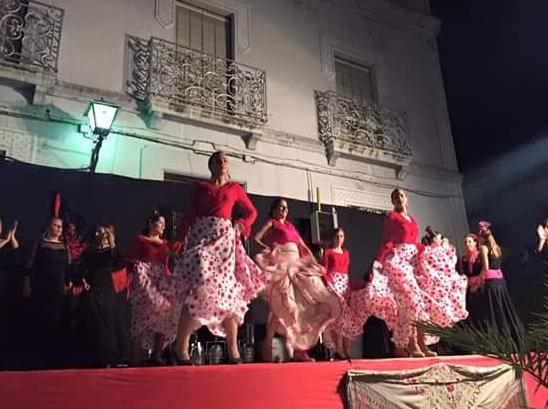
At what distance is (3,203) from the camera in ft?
16.5

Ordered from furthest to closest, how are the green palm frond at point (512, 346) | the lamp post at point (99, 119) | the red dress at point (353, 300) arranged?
the lamp post at point (99, 119) < the red dress at point (353, 300) < the green palm frond at point (512, 346)

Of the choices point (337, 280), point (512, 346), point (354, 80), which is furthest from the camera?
point (354, 80)

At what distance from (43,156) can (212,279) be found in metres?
3.62

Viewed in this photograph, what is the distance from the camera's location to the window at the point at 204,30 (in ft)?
25.3

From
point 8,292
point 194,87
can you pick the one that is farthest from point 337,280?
point 194,87

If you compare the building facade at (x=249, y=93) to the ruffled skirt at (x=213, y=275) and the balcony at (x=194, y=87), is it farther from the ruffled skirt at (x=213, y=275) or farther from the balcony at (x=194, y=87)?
the ruffled skirt at (x=213, y=275)

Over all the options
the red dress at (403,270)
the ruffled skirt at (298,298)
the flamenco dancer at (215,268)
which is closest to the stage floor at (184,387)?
the flamenco dancer at (215,268)

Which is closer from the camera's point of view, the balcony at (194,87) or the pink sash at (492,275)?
the pink sash at (492,275)

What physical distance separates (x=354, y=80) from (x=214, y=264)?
670 centimetres

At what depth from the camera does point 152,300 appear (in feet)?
12.9

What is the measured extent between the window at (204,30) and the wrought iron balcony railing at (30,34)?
181cm

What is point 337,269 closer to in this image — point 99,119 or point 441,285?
point 441,285

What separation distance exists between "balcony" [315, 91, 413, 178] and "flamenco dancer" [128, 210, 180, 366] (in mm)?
4542

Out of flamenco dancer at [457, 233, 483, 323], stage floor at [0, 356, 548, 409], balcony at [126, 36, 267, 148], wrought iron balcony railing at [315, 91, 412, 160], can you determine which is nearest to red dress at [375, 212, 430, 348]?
stage floor at [0, 356, 548, 409]
